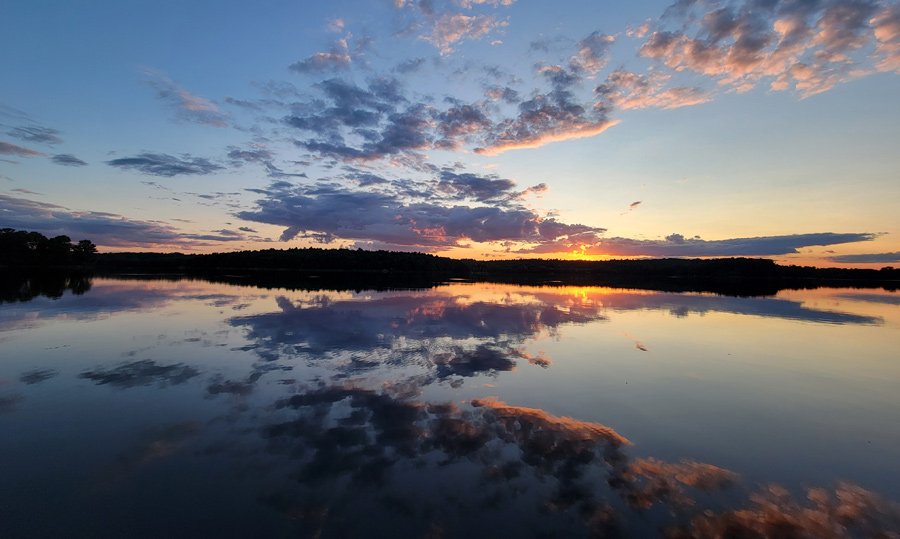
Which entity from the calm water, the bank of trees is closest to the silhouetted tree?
the bank of trees

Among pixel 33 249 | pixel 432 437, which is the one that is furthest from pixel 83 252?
pixel 432 437

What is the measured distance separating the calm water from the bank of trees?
423ft

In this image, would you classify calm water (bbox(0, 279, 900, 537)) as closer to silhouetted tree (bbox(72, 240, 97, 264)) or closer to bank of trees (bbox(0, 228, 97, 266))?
bank of trees (bbox(0, 228, 97, 266))

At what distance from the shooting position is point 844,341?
64.2 feet

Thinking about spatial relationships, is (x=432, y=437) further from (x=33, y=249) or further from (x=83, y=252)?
(x=83, y=252)

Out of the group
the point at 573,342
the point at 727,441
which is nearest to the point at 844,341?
the point at 573,342

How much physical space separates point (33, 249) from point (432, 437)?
147846 millimetres

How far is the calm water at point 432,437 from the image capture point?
523 centimetres

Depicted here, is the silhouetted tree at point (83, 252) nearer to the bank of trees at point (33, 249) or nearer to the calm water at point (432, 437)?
the bank of trees at point (33, 249)

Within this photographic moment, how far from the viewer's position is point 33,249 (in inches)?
4291

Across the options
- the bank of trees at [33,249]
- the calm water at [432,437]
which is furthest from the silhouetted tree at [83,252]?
the calm water at [432,437]

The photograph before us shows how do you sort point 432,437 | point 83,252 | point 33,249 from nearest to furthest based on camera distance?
point 432,437 → point 33,249 → point 83,252

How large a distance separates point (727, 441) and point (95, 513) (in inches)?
389

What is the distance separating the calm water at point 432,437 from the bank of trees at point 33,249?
129 metres
